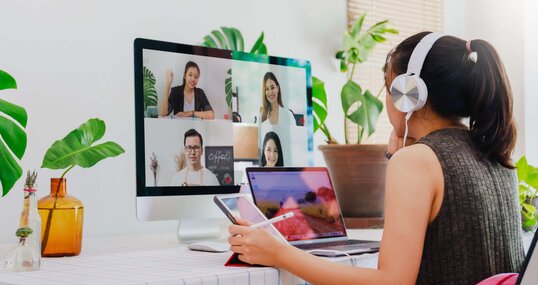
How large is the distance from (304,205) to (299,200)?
0.02m

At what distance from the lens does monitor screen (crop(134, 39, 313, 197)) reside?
5.37 ft

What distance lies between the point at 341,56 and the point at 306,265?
64.4 inches

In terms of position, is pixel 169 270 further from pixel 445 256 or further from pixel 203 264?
pixel 445 256

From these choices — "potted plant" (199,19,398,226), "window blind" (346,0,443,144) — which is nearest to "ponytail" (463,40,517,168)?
"potted plant" (199,19,398,226)

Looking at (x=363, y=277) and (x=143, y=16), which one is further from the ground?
(x=143, y=16)

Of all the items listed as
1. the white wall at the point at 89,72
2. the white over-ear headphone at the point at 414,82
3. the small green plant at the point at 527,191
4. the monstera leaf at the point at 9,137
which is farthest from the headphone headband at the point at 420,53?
the white wall at the point at 89,72

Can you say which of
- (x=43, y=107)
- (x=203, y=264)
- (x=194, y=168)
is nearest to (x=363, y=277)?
(x=203, y=264)

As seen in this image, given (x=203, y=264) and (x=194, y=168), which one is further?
(x=194, y=168)

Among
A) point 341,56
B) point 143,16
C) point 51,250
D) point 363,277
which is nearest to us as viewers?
point 363,277

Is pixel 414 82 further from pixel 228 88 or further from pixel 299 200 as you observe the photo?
pixel 228 88

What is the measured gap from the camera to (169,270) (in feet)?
4.08

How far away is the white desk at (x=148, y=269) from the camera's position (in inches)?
45.3

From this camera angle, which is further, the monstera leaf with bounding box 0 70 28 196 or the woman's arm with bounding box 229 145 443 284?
the monstera leaf with bounding box 0 70 28 196

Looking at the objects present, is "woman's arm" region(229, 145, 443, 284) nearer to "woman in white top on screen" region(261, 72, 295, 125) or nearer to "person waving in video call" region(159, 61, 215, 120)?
"person waving in video call" region(159, 61, 215, 120)
